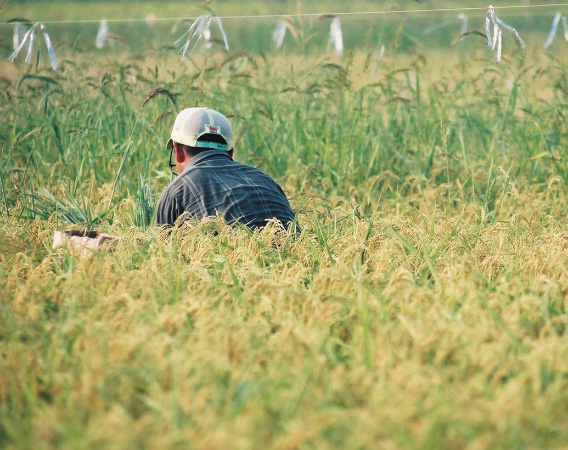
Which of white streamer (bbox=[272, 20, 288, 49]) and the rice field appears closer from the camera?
the rice field

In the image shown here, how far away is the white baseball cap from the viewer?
147 inches

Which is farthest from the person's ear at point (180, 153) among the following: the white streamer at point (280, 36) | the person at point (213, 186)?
the white streamer at point (280, 36)

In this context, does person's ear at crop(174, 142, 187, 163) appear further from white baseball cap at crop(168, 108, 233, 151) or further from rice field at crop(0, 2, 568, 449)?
rice field at crop(0, 2, 568, 449)

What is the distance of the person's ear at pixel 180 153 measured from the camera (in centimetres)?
382

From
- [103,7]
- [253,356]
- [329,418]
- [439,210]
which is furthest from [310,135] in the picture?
[103,7]

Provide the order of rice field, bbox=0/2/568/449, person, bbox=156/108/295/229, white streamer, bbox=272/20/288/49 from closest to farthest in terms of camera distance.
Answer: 1. rice field, bbox=0/2/568/449
2. person, bbox=156/108/295/229
3. white streamer, bbox=272/20/288/49

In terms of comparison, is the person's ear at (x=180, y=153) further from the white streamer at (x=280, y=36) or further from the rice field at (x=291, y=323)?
the white streamer at (x=280, y=36)

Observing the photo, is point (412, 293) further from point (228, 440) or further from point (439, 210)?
point (439, 210)

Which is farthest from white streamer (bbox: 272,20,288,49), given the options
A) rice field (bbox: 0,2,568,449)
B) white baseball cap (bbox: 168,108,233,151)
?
white baseball cap (bbox: 168,108,233,151)

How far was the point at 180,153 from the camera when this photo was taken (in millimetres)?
3842

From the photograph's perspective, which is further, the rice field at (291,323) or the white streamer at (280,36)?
the white streamer at (280,36)

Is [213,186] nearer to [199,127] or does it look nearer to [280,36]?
[199,127]

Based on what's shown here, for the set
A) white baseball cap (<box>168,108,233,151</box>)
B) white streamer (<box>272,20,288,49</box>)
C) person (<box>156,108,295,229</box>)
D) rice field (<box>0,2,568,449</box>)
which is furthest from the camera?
white streamer (<box>272,20,288,49</box>)

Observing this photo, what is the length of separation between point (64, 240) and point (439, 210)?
211 cm
